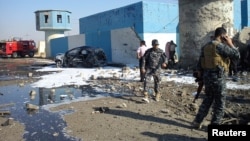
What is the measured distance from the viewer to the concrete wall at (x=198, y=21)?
46.9ft

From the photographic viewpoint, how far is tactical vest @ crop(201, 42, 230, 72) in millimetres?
5340

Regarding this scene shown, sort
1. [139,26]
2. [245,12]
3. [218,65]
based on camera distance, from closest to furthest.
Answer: [218,65]
[139,26]
[245,12]

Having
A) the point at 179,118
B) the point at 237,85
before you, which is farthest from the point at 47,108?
the point at 237,85

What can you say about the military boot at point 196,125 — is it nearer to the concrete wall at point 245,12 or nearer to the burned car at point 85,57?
the burned car at point 85,57

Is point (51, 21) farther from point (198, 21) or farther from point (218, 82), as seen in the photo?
point (218, 82)

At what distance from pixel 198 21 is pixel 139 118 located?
9032mm

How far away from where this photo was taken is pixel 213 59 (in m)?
5.37

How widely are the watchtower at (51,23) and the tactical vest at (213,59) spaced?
36970 mm

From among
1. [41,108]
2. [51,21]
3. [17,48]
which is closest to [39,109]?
[41,108]

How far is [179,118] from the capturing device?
21.5 feet

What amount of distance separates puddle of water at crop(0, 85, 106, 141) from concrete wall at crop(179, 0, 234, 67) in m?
6.08

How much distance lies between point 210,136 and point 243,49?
9.64 meters

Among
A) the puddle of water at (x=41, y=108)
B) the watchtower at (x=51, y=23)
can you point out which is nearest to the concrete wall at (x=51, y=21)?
the watchtower at (x=51, y=23)

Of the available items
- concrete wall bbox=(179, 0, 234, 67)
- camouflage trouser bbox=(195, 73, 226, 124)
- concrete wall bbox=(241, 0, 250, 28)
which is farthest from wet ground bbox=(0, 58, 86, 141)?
concrete wall bbox=(241, 0, 250, 28)
